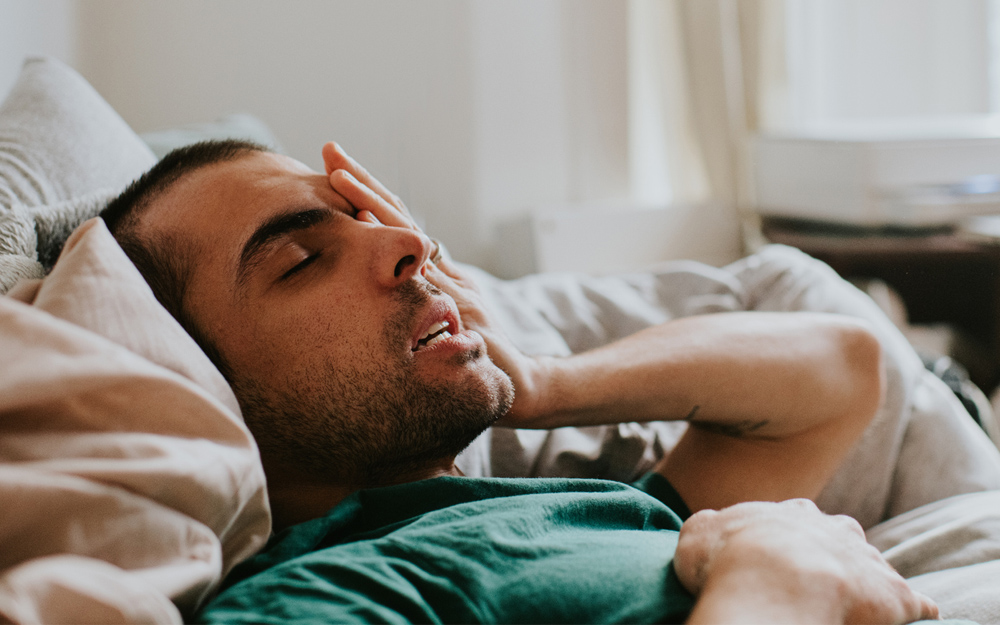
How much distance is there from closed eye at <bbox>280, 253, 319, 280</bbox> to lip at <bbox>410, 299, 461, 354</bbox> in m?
0.13

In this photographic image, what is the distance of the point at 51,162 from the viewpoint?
96 centimetres

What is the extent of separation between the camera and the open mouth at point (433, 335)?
79 centimetres

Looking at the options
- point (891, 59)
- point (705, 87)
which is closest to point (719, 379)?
point (705, 87)

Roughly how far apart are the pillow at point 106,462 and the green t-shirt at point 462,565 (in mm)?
56

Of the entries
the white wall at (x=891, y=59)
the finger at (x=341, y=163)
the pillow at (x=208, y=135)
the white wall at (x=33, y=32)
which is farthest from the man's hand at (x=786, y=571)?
the white wall at (x=891, y=59)

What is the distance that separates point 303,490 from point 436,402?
0.18 m

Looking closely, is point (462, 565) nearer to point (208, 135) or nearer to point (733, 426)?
point (733, 426)

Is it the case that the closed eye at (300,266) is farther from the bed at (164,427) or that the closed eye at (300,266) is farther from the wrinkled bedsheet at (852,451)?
the wrinkled bedsheet at (852,451)

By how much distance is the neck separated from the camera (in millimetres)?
806

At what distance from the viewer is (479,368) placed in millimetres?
801

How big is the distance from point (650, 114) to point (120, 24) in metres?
1.67

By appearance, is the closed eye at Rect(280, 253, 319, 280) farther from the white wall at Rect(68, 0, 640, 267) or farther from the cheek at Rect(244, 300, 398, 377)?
the white wall at Rect(68, 0, 640, 267)

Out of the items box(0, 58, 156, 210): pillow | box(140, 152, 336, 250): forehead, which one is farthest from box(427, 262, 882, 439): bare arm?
box(0, 58, 156, 210): pillow

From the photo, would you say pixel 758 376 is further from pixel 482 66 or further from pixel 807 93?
pixel 807 93
